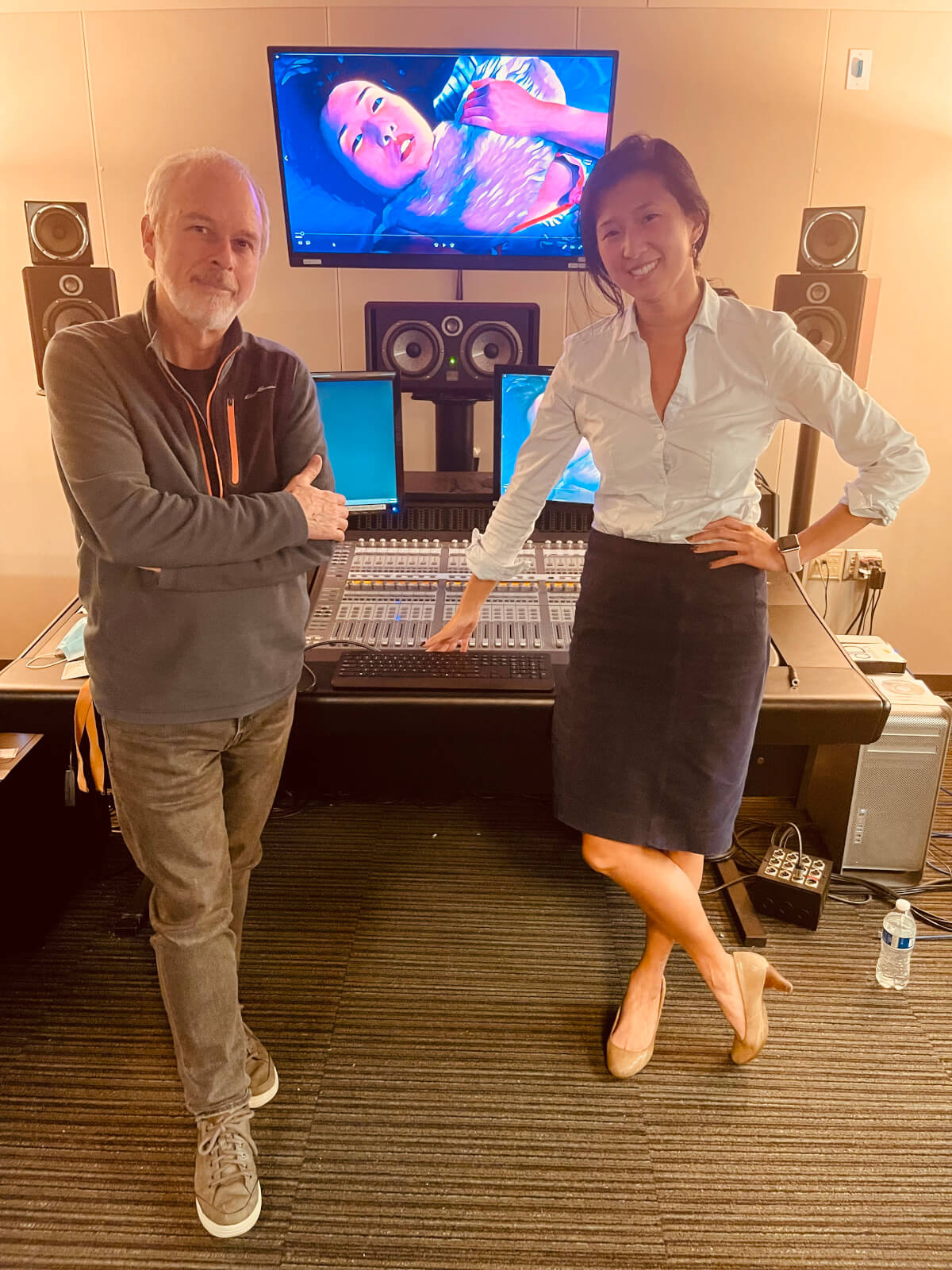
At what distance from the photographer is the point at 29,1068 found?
1727mm

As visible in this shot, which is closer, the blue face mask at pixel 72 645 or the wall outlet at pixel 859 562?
the blue face mask at pixel 72 645

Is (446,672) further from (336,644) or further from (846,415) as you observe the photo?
(846,415)

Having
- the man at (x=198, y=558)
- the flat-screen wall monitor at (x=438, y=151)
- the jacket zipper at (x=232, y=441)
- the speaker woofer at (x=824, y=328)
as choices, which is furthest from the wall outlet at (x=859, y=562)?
the jacket zipper at (x=232, y=441)

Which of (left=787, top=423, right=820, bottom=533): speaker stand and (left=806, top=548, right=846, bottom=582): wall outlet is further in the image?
(left=806, top=548, right=846, bottom=582): wall outlet

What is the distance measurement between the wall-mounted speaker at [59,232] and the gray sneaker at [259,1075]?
6.04 feet

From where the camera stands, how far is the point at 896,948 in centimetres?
194

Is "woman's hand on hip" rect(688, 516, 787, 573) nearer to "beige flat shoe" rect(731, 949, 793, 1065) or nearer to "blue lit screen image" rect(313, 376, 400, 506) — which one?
"beige flat shoe" rect(731, 949, 793, 1065)

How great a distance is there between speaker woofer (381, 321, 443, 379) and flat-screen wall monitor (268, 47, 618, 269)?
256 mm

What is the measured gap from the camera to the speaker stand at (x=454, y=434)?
247 cm

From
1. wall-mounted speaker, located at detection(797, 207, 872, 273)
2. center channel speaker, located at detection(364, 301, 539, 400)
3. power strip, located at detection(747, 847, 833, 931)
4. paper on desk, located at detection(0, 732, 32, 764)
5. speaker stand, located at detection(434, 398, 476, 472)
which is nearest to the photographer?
paper on desk, located at detection(0, 732, 32, 764)

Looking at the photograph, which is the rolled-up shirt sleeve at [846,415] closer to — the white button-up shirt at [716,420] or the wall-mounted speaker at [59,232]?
the white button-up shirt at [716,420]

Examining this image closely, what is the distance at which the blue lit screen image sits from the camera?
213 cm

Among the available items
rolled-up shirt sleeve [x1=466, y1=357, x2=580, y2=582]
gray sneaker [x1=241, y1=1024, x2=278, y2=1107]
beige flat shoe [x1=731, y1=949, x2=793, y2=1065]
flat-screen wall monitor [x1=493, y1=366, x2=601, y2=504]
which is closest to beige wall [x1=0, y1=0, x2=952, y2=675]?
flat-screen wall monitor [x1=493, y1=366, x2=601, y2=504]

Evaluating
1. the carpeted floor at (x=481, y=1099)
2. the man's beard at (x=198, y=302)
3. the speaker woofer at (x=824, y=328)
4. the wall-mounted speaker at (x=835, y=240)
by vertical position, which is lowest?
the carpeted floor at (x=481, y=1099)
